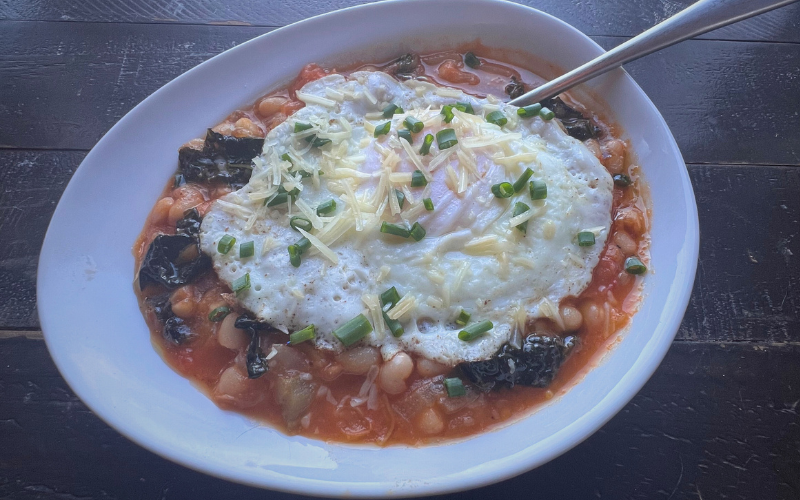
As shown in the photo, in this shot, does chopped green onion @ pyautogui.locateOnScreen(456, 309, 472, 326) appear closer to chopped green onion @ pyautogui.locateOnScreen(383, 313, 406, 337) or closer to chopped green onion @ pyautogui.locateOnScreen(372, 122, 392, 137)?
chopped green onion @ pyautogui.locateOnScreen(383, 313, 406, 337)

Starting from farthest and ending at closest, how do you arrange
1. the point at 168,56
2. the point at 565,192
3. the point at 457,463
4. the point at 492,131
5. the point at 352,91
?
the point at 168,56, the point at 352,91, the point at 492,131, the point at 565,192, the point at 457,463

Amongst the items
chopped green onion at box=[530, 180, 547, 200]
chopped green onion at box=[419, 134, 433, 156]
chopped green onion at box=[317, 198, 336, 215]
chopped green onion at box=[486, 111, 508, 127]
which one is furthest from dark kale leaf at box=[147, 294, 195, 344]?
chopped green onion at box=[486, 111, 508, 127]

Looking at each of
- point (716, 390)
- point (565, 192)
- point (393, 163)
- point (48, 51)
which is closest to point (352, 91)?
point (393, 163)

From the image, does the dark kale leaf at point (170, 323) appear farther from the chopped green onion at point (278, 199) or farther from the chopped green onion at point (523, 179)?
the chopped green onion at point (523, 179)

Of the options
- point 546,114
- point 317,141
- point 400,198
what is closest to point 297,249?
point 400,198

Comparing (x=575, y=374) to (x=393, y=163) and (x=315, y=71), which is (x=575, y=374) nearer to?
(x=393, y=163)

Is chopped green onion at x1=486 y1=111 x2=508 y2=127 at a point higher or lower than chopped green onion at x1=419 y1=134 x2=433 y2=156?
higher

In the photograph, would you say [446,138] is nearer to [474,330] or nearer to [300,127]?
[300,127]

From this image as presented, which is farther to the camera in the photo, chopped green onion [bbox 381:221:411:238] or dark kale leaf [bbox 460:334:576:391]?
chopped green onion [bbox 381:221:411:238]
